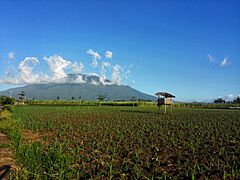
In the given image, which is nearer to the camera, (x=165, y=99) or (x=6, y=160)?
(x=6, y=160)

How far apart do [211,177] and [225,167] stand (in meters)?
1.07

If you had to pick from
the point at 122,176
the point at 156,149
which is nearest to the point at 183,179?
the point at 122,176

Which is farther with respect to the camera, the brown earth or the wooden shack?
the wooden shack


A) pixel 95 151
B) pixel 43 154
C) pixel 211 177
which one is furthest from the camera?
pixel 95 151

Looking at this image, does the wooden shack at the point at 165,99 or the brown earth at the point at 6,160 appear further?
the wooden shack at the point at 165,99

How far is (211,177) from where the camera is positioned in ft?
22.6

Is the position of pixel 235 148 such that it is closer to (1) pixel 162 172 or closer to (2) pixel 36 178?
(1) pixel 162 172

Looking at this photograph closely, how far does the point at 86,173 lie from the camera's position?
7.74m

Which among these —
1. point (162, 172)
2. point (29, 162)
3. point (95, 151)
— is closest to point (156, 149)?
point (95, 151)

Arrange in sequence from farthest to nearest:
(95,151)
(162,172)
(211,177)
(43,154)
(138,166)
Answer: (95,151) → (43,154) → (138,166) → (162,172) → (211,177)

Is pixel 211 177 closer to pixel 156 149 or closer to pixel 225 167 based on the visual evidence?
pixel 225 167

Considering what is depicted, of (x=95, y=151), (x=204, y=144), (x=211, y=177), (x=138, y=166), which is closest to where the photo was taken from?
(x=211, y=177)

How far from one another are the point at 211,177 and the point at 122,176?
2211 mm

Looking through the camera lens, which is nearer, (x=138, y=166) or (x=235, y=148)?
(x=138, y=166)
